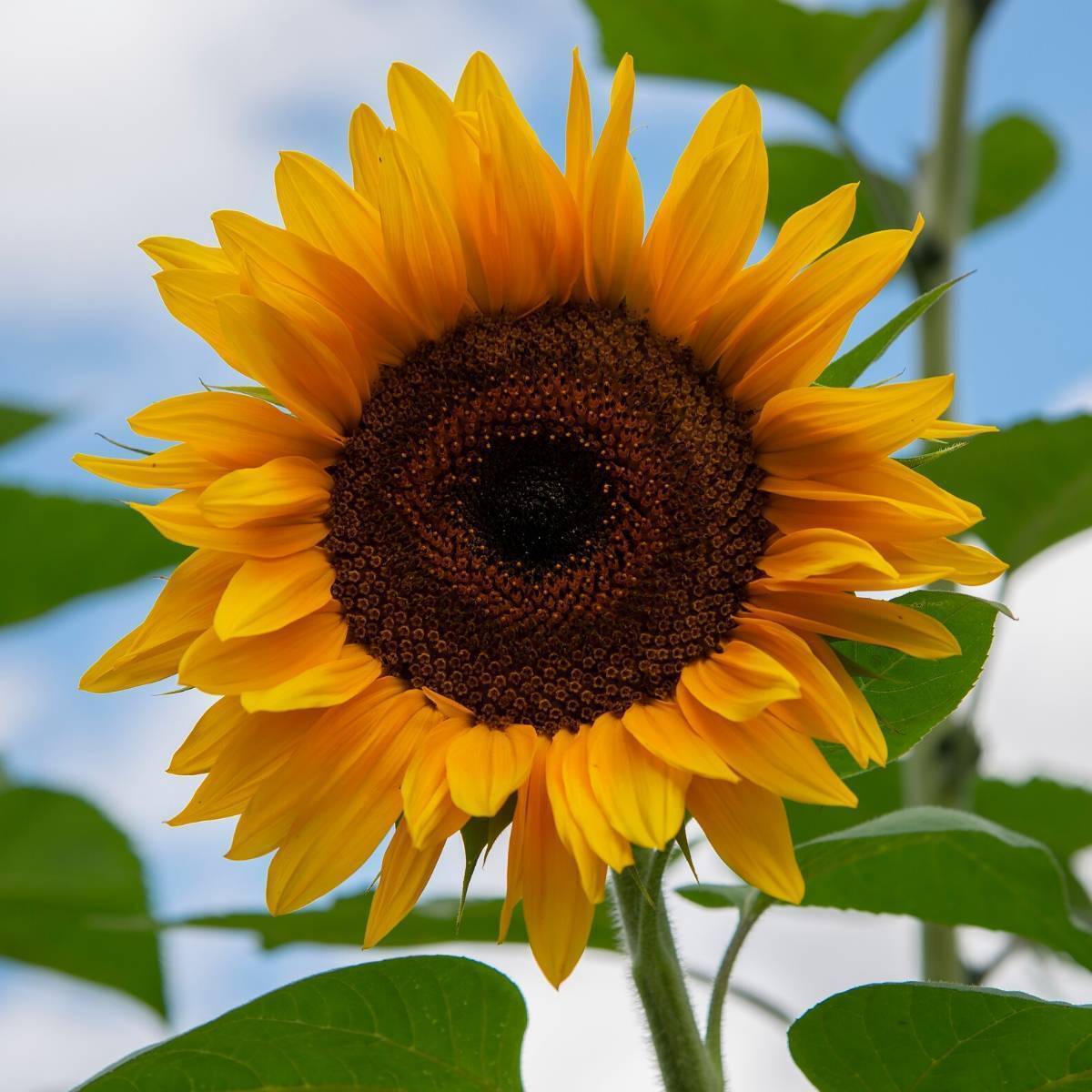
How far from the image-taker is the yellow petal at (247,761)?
1.71 m

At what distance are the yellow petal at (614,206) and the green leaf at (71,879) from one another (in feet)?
6.48

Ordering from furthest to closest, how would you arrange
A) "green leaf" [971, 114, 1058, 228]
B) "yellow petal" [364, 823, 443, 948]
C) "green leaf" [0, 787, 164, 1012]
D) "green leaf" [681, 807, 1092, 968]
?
"green leaf" [971, 114, 1058, 228], "green leaf" [0, 787, 164, 1012], "green leaf" [681, 807, 1092, 968], "yellow petal" [364, 823, 443, 948]

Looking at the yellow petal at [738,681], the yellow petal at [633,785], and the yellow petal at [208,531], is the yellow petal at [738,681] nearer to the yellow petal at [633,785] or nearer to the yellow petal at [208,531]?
the yellow petal at [633,785]

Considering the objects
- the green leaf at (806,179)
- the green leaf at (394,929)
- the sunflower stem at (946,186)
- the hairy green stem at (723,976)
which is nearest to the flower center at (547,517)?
the hairy green stem at (723,976)

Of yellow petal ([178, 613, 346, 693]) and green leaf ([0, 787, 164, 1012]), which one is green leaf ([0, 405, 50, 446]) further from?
yellow petal ([178, 613, 346, 693])

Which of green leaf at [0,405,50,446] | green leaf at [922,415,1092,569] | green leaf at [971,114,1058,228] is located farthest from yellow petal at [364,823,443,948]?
green leaf at [971,114,1058,228]

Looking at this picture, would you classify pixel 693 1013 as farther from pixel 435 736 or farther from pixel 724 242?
pixel 724 242

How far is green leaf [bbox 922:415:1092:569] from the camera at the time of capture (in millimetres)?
2904

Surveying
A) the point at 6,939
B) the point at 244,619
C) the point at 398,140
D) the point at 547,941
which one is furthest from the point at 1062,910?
the point at 6,939

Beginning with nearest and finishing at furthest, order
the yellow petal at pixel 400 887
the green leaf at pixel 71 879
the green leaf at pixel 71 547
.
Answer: the yellow petal at pixel 400 887
the green leaf at pixel 71 547
the green leaf at pixel 71 879

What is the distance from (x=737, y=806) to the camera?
5.30 ft

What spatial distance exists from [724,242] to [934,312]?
1529mm

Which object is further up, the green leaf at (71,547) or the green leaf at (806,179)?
the green leaf at (806,179)

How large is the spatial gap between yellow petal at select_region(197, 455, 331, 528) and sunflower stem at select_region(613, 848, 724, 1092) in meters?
0.58
